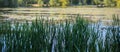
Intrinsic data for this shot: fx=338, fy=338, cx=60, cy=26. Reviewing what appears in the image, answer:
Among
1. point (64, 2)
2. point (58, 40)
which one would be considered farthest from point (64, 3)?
point (58, 40)

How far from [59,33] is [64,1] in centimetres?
2735

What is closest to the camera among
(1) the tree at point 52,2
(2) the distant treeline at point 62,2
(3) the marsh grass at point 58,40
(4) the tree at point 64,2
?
(3) the marsh grass at point 58,40

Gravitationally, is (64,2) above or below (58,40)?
below

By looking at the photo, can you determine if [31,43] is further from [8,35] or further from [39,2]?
[39,2]

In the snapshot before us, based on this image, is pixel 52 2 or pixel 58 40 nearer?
pixel 58 40

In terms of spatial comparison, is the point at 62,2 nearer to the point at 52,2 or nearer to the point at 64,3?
the point at 64,3

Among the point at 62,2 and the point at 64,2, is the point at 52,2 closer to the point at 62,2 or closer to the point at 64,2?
the point at 62,2

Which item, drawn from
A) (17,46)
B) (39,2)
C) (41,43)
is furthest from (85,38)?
(39,2)

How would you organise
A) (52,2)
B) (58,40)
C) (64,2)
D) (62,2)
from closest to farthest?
1. (58,40)
2. (64,2)
3. (52,2)
4. (62,2)

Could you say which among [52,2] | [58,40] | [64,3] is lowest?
[64,3]

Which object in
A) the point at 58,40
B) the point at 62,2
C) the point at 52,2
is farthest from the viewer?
the point at 62,2

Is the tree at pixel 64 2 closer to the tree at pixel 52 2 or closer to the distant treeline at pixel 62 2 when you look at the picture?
the distant treeline at pixel 62 2

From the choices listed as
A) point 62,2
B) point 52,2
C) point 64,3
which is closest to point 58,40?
point 64,3

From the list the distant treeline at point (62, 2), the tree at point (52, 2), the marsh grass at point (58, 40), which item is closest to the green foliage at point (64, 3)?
the distant treeline at point (62, 2)
